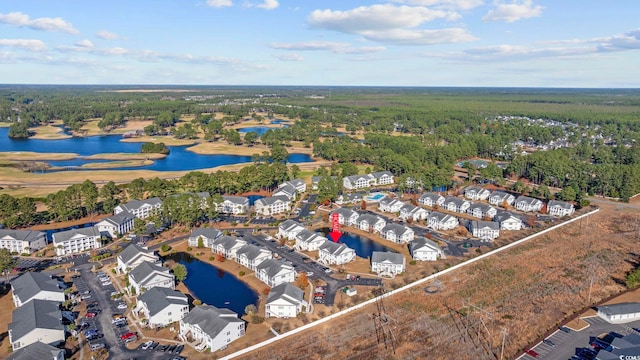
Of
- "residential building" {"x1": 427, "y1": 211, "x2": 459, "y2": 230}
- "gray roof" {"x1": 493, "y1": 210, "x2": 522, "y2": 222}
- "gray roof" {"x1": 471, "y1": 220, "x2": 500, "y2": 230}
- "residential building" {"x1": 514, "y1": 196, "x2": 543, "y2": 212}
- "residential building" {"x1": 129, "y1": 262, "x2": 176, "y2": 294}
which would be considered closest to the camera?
"residential building" {"x1": 129, "y1": 262, "x2": 176, "y2": 294}

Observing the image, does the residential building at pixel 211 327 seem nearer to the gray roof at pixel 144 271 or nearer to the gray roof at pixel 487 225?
the gray roof at pixel 144 271

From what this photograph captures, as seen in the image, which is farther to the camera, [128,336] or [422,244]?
[422,244]

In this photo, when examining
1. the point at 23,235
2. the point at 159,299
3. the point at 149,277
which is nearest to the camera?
the point at 159,299

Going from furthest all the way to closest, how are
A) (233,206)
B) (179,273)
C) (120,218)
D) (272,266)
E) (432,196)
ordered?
(432,196)
(233,206)
(120,218)
(272,266)
(179,273)

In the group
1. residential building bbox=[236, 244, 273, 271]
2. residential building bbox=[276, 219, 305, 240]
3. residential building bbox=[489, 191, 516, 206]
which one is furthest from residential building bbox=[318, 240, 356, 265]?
residential building bbox=[489, 191, 516, 206]

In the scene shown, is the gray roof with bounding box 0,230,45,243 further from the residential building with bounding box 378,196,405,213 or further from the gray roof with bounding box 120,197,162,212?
the residential building with bounding box 378,196,405,213

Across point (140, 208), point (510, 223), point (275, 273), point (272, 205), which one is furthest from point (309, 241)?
point (510, 223)

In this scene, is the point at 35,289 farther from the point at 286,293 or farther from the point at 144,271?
Answer: the point at 286,293

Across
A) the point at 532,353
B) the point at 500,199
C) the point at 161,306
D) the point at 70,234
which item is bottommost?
the point at 532,353

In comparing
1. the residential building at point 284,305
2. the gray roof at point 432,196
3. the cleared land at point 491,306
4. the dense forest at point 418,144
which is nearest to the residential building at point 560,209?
the dense forest at point 418,144
